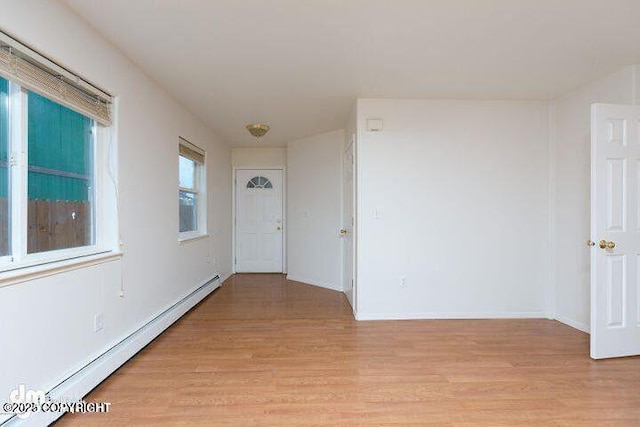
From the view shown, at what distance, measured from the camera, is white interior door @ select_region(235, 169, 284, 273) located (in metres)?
6.14

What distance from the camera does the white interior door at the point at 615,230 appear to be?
2.60 metres

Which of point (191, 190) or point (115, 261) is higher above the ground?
point (191, 190)

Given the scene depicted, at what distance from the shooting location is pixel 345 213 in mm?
4609

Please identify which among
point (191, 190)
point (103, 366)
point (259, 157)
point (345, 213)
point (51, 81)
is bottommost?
point (103, 366)

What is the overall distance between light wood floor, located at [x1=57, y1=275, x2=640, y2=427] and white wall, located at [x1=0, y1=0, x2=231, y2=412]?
1.17ft

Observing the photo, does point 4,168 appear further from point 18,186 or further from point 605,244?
point 605,244

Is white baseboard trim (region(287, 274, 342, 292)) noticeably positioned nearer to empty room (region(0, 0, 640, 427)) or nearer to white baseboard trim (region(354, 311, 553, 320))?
empty room (region(0, 0, 640, 427))

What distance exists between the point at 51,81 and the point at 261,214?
438cm

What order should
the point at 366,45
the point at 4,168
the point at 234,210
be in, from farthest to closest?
1. the point at 234,210
2. the point at 366,45
3. the point at 4,168

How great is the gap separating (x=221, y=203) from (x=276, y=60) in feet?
10.4

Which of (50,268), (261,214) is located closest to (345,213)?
(261,214)

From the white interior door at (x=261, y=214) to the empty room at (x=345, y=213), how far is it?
1.52 m

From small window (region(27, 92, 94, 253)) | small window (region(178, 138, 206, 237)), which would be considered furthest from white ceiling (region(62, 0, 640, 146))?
small window (region(178, 138, 206, 237))

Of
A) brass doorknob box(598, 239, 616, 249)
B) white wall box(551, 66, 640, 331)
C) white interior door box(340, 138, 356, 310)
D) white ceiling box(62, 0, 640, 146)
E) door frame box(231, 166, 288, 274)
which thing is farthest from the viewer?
door frame box(231, 166, 288, 274)
